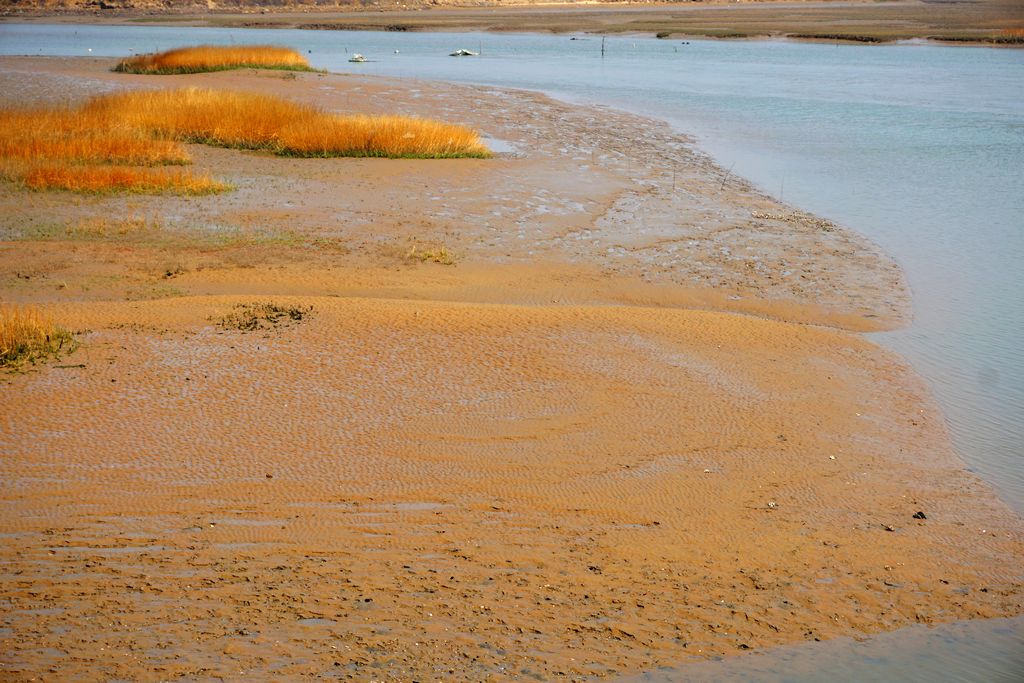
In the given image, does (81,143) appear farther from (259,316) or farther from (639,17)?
(639,17)

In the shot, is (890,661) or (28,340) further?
(28,340)

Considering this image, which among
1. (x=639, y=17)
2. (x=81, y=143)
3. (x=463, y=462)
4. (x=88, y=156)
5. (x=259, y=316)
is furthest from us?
(x=639, y=17)

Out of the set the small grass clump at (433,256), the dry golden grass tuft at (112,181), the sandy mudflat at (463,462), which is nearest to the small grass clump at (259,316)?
the sandy mudflat at (463,462)

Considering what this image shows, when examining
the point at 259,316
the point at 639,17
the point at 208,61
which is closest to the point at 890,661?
the point at 259,316

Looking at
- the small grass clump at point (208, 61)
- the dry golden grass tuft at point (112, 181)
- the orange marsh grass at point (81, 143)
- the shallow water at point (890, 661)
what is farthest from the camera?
the small grass clump at point (208, 61)

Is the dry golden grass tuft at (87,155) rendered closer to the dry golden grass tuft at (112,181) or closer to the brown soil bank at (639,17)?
the dry golden grass tuft at (112,181)

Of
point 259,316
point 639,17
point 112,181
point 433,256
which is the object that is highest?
point 639,17

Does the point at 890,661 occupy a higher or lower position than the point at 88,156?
lower
